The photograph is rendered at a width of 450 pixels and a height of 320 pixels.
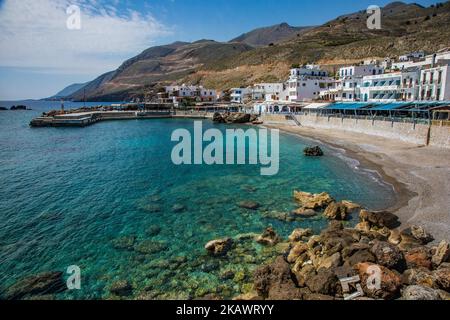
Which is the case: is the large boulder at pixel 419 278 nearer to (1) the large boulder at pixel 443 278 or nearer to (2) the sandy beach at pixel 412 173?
(1) the large boulder at pixel 443 278

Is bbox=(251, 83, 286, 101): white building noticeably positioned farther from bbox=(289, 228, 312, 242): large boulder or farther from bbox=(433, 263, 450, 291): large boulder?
bbox=(433, 263, 450, 291): large boulder

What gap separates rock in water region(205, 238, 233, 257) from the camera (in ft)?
55.5

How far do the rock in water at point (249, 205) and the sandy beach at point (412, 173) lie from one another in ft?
32.9

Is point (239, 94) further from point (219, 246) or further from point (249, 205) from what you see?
point (219, 246)

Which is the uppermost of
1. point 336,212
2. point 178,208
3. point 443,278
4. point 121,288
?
point 443,278

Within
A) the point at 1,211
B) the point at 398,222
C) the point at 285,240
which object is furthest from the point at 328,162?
the point at 1,211

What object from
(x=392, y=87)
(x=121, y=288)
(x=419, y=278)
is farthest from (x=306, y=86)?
(x=121, y=288)

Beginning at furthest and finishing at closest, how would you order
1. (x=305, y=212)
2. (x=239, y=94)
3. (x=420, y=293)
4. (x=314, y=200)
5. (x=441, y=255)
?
(x=239, y=94) → (x=314, y=200) → (x=305, y=212) → (x=441, y=255) → (x=420, y=293)

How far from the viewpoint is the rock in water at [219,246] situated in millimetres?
16906

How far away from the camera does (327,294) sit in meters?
11.9

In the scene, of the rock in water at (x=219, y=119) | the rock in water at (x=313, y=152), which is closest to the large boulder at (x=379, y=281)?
the rock in water at (x=313, y=152)

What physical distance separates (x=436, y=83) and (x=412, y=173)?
32979 millimetres

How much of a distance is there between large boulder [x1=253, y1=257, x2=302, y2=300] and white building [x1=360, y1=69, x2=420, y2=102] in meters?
55.8

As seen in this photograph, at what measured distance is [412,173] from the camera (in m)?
29.0
